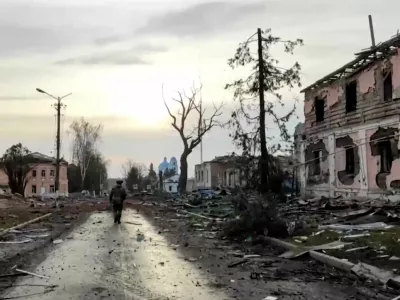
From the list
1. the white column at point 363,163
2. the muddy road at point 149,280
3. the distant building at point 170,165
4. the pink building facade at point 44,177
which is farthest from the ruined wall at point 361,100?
the distant building at point 170,165

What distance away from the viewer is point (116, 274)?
8.80 metres

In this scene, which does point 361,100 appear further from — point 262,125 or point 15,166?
point 15,166

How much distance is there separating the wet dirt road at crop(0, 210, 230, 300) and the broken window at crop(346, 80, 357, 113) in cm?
1622

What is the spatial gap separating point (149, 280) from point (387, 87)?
18.4 meters

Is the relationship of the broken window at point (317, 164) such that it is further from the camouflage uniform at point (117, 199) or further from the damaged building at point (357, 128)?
the camouflage uniform at point (117, 199)

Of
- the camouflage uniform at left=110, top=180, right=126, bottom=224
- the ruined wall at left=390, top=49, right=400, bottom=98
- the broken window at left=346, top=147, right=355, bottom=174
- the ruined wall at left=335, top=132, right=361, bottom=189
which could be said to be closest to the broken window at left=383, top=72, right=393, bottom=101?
the ruined wall at left=390, top=49, right=400, bottom=98

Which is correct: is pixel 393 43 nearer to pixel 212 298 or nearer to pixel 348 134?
pixel 348 134

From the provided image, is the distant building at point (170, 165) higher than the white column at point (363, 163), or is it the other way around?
the distant building at point (170, 165)

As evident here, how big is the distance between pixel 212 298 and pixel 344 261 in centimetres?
329

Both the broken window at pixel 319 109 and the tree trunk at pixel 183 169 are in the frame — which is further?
the tree trunk at pixel 183 169

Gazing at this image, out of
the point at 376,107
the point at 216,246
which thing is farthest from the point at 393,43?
the point at 216,246

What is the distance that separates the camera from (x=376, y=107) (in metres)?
23.5

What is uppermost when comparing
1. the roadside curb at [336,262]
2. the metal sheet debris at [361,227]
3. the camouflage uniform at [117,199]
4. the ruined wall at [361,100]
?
the ruined wall at [361,100]

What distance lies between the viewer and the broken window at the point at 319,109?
30156mm
